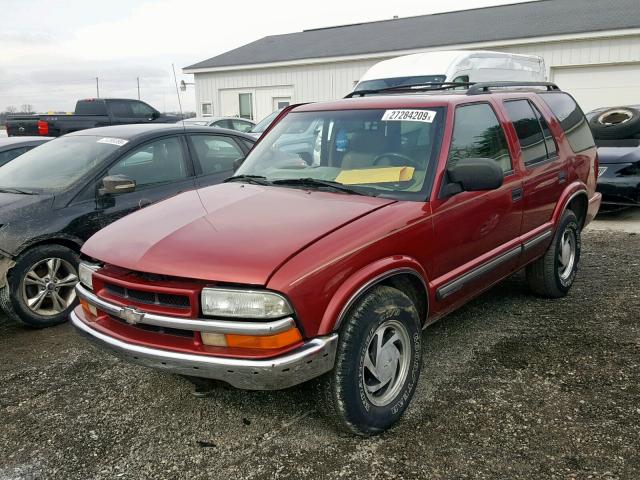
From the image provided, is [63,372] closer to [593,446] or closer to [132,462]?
[132,462]

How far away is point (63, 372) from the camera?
3816 millimetres

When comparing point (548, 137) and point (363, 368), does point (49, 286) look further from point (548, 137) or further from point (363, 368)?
point (548, 137)

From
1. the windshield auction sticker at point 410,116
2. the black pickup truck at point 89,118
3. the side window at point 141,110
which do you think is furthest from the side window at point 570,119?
the side window at point 141,110

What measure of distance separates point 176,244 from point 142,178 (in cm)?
270

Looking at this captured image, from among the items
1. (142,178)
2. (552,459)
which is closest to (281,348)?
(552,459)

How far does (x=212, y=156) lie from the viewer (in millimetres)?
5816

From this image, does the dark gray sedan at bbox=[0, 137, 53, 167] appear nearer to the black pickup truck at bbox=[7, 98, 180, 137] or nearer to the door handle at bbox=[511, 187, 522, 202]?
the door handle at bbox=[511, 187, 522, 202]

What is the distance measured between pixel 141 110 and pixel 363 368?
1658cm

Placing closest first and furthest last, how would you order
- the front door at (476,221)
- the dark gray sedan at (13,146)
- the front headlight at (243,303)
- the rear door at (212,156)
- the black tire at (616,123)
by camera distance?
the front headlight at (243,303)
the front door at (476,221)
the rear door at (212,156)
the dark gray sedan at (13,146)
the black tire at (616,123)

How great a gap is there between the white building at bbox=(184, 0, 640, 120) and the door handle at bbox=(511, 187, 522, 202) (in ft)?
42.6

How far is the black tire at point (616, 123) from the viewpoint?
8414 mm

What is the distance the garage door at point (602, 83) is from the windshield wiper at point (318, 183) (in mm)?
13965

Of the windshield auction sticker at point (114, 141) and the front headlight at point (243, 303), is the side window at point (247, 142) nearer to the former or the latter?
the windshield auction sticker at point (114, 141)

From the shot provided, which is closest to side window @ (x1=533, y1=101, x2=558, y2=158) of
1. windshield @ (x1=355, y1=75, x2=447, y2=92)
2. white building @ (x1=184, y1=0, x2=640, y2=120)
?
windshield @ (x1=355, y1=75, x2=447, y2=92)
